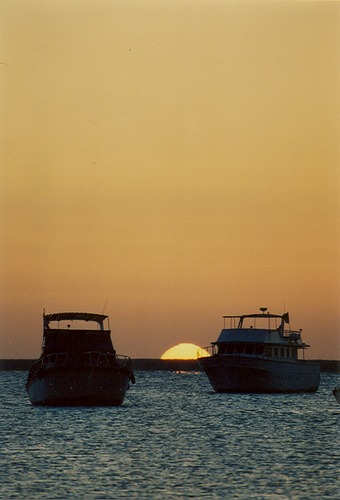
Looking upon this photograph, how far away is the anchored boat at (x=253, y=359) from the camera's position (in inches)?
3435

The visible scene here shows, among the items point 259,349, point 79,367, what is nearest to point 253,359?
point 259,349

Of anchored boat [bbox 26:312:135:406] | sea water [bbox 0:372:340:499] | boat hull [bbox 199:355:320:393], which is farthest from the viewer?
boat hull [bbox 199:355:320:393]

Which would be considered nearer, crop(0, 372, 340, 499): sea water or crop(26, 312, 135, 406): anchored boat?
crop(0, 372, 340, 499): sea water

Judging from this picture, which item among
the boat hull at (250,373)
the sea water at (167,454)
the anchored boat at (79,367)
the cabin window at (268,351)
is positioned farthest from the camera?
the cabin window at (268,351)

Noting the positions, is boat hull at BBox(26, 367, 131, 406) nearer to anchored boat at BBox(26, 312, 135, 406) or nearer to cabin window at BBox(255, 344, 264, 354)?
anchored boat at BBox(26, 312, 135, 406)

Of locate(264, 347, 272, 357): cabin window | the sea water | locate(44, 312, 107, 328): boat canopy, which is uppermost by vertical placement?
locate(44, 312, 107, 328): boat canopy

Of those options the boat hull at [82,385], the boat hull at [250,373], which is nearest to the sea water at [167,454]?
the boat hull at [82,385]

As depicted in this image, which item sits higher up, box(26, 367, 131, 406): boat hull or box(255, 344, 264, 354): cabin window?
box(255, 344, 264, 354): cabin window

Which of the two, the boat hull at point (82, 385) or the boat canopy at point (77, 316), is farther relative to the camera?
the boat canopy at point (77, 316)

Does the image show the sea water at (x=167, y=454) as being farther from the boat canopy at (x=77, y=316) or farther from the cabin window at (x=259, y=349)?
the cabin window at (x=259, y=349)

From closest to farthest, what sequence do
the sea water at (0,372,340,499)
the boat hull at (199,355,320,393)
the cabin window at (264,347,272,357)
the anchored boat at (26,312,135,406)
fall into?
the sea water at (0,372,340,499) → the anchored boat at (26,312,135,406) → the boat hull at (199,355,320,393) → the cabin window at (264,347,272,357)

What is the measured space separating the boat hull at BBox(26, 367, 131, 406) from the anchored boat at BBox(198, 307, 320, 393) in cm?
2107

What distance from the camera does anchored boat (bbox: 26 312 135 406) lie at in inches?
2530

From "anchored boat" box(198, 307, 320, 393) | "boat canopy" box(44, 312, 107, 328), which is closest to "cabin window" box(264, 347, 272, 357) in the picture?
"anchored boat" box(198, 307, 320, 393)
